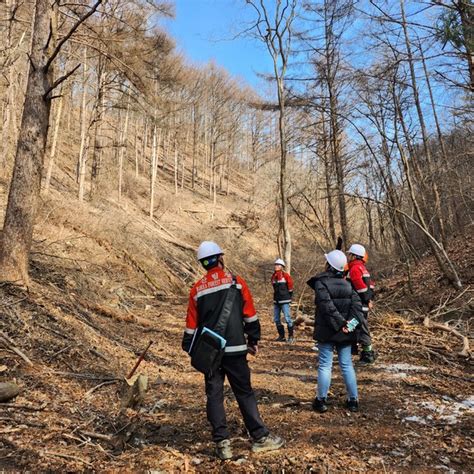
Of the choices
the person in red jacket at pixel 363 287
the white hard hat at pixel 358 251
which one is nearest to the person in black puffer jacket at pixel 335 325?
the person in red jacket at pixel 363 287

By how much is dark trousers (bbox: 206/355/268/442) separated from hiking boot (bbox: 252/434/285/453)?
0.04 m

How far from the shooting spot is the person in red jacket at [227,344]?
12.0 feet

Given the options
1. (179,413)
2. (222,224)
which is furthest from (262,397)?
(222,224)

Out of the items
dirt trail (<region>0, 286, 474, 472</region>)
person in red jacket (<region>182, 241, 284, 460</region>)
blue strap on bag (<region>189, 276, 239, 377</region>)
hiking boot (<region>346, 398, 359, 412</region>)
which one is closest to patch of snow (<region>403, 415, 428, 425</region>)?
dirt trail (<region>0, 286, 474, 472</region>)

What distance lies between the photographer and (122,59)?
8531mm

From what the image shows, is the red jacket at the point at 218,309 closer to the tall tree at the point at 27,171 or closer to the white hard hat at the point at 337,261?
the white hard hat at the point at 337,261

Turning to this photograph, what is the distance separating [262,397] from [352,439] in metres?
1.63

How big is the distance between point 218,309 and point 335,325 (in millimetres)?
1564

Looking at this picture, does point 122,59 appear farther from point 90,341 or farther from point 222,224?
point 222,224

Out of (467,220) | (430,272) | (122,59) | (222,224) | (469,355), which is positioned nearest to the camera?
(469,355)

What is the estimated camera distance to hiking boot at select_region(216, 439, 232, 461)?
137 inches

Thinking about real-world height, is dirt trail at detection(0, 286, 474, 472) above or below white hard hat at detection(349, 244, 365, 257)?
below

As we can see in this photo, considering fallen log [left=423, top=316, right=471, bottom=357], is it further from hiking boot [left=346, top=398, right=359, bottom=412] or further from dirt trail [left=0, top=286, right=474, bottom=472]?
hiking boot [left=346, top=398, right=359, bottom=412]

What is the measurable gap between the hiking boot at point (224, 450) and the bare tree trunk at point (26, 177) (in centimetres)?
488
